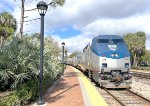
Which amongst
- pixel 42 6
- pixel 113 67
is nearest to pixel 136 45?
pixel 113 67

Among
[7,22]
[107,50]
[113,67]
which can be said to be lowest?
[113,67]

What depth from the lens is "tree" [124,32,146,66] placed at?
3548 inches

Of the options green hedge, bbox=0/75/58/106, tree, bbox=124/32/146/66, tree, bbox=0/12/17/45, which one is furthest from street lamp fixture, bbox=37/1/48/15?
tree, bbox=124/32/146/66

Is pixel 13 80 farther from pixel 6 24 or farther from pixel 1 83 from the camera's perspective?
pixel 6 24

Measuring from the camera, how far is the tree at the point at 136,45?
90.1 m

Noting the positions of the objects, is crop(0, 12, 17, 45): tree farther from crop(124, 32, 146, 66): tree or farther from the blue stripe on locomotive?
crop(124, 32, 146, 66): tree

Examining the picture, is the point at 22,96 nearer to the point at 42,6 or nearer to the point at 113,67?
the point at 42,6

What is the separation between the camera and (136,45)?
297ft

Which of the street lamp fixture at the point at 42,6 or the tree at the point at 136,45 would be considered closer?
the street lamp fixture at the point at 42,6

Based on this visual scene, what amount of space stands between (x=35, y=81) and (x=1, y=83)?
5.39 feet

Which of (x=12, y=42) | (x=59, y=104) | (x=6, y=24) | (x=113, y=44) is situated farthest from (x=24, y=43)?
(x=6, y=24)

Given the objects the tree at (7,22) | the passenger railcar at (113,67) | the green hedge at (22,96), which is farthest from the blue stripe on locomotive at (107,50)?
the tree at (7,22)

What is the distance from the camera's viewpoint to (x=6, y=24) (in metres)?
39.2

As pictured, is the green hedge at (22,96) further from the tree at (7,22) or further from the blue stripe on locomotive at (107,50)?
the tree at (7,22)
